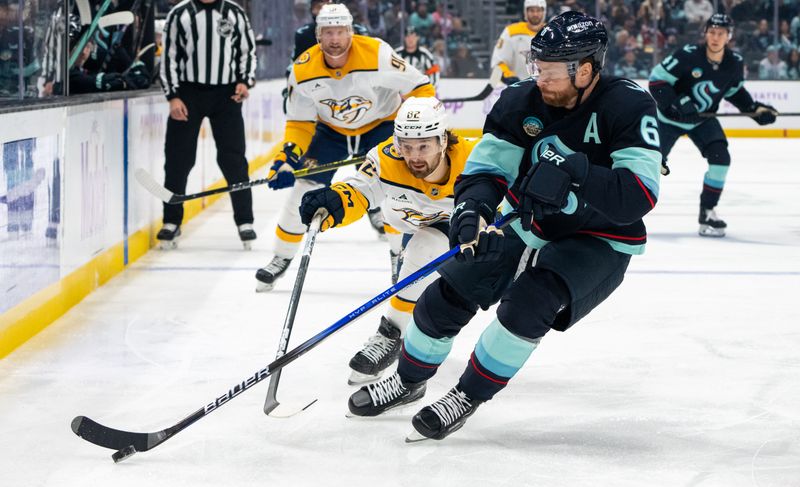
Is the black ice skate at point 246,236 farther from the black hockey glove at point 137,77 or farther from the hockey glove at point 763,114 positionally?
the hockey glove at point 763,114

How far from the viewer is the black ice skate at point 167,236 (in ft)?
17.0

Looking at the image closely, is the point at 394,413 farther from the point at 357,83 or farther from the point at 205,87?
the point at 205,87

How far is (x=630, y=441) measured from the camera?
2.55m

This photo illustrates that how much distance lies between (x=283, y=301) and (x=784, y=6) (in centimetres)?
993

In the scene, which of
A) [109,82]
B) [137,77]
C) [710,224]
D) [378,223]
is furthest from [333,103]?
[710,224]

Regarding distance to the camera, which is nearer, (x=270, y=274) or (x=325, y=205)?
(x=325, y=205)

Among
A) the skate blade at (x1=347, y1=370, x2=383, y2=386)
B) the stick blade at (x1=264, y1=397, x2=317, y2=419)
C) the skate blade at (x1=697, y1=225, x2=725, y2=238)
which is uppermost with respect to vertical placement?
the stick blade at (x1=264, y1=397, x2=317, y2=419)

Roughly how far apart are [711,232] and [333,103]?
96.8 inches

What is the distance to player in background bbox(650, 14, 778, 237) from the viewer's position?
5.81m

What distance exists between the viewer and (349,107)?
423 centimetres

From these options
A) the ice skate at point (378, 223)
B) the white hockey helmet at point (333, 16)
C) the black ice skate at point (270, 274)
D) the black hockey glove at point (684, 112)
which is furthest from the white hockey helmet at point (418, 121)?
the black hockey glove at point (684, 112)

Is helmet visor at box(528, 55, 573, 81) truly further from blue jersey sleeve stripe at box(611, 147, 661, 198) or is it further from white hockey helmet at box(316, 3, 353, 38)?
white hockey helmet at box(316, 3, 353, 38)

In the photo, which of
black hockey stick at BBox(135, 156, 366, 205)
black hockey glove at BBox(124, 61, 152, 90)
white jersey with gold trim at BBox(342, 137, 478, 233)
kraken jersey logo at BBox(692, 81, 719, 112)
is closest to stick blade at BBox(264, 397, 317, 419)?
white jersey with gold trim at BBox(342, 137, 478, 233)

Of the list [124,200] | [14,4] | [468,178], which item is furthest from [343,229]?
[468,178]
